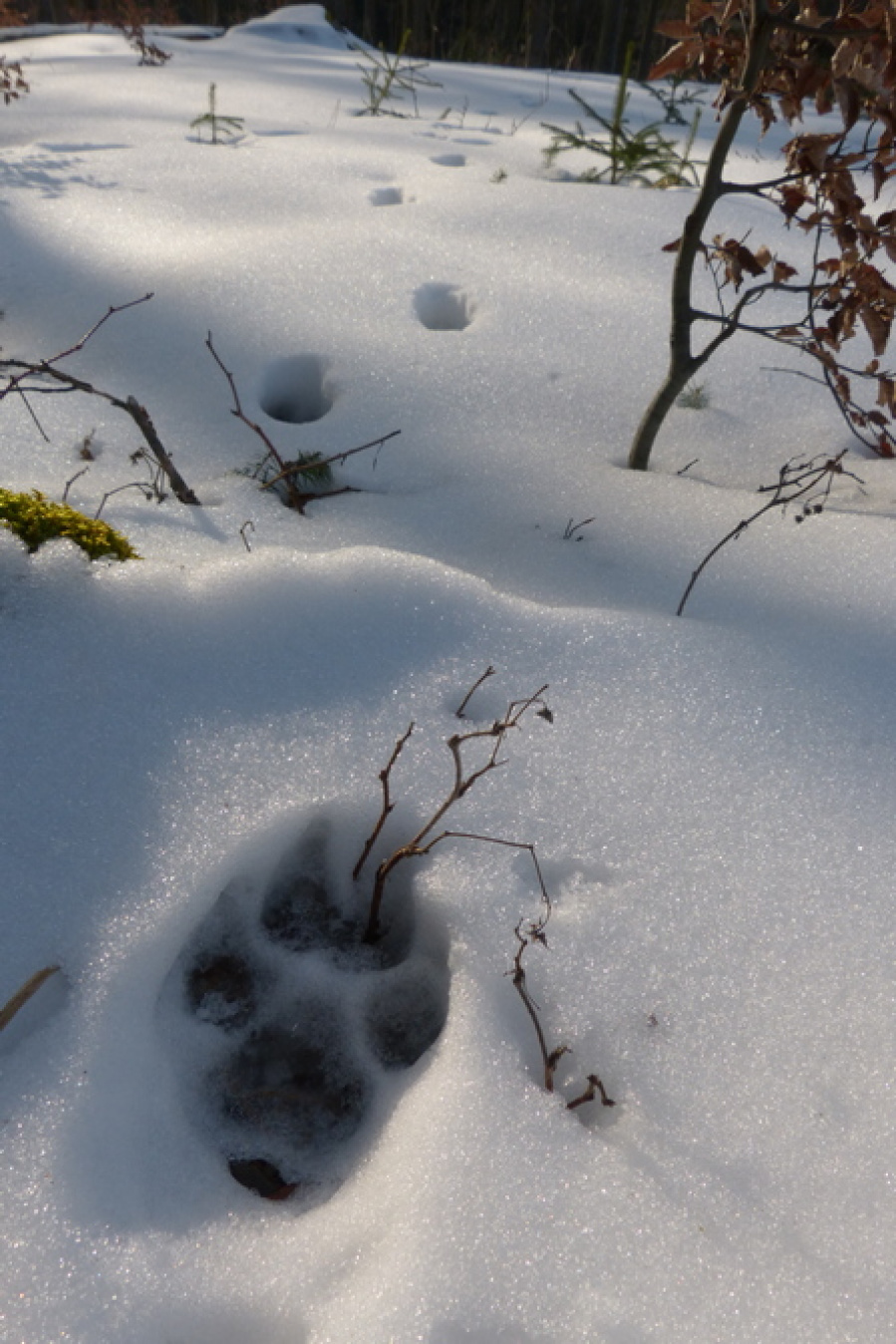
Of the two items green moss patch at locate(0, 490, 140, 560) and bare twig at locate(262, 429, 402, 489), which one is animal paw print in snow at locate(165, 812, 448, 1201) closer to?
green moss patch at locate(0, 490, 140, 560)

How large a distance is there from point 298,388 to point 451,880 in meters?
1.57

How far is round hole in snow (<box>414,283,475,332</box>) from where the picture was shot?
2488mm

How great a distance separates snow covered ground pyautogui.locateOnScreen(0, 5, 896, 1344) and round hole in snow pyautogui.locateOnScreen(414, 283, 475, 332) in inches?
14.7

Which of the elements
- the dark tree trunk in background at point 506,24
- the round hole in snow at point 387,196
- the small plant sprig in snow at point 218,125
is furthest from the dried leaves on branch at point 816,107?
the dark tree trunk in background at point 506,24

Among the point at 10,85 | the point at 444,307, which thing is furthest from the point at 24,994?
the point at 10,85

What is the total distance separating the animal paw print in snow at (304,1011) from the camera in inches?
38.5

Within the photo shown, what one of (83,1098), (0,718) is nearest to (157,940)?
(83,1098)

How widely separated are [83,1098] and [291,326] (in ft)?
6.37

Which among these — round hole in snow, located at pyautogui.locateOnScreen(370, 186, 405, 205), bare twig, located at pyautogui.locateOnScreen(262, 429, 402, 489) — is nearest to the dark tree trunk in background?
round hole in snow, located at pyautogui.locateOnScreen(370, 186, 405, 205)

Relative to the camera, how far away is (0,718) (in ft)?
3.88

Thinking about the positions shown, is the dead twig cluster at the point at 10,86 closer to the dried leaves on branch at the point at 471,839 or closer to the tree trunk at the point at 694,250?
the tree trunk at the point at 694,250

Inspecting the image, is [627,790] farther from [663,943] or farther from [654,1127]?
[654,1127]

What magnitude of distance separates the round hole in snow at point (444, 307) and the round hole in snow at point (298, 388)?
41cm

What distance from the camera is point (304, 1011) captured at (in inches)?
43.1
